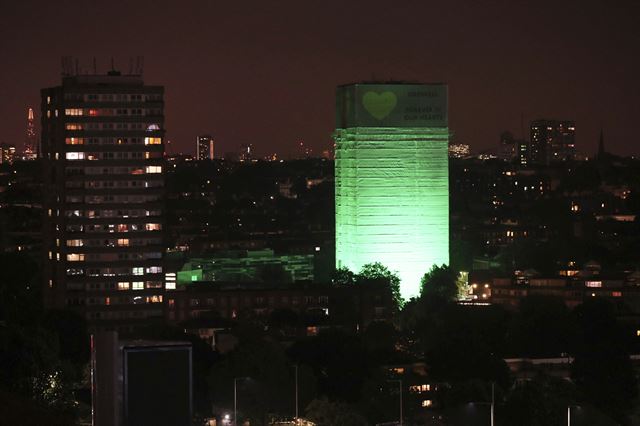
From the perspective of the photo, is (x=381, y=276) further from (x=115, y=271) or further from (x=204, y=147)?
(x=204, y=147)

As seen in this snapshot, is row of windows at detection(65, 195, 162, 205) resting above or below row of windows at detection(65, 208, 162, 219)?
above

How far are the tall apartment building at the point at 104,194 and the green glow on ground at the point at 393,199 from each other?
6.87m

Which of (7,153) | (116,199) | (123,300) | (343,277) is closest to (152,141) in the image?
(116,199)

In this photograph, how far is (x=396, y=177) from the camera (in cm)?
4656

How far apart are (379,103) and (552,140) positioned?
7704cm

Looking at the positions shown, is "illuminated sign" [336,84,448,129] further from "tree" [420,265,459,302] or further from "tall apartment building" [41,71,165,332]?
"tall apartment building" [41,71,165,332]

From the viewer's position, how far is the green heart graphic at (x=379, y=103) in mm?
46844

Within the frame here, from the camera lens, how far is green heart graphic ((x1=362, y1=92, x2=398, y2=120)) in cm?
4684

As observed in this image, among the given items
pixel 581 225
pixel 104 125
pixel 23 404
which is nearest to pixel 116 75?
pixel 104 125

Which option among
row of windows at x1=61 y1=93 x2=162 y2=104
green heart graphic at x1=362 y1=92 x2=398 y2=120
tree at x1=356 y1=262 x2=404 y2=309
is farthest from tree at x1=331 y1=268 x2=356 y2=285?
row of windows at x1=61 y1=93 x2=162 y2=104

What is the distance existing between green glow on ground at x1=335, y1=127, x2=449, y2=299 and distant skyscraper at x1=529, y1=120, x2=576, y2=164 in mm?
74237

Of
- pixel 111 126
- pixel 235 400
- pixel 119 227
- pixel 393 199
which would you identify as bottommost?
pixel 235 400

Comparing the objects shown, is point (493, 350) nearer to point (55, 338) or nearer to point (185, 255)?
point (55, 338)

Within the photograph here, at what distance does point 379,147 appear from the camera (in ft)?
153
